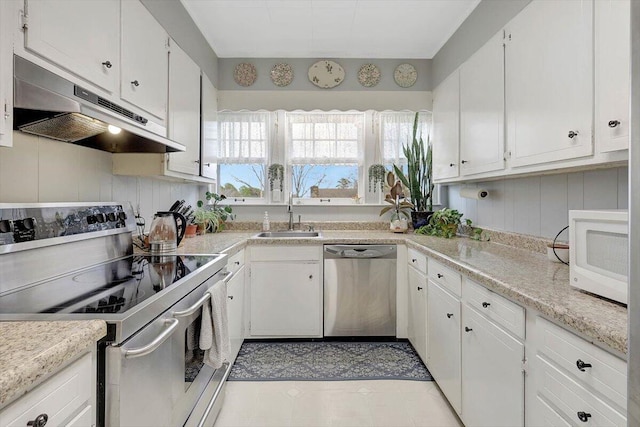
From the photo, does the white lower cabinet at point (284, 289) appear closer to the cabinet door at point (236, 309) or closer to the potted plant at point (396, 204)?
the cabinet door at point (236, 309)

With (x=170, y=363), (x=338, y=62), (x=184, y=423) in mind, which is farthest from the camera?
(x=338, y=62)

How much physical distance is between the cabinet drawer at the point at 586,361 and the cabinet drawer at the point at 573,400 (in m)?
0.03

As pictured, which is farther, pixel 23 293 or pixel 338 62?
pixel 338 62

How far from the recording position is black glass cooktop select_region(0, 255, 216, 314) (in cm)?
97

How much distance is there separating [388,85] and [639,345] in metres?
3.27

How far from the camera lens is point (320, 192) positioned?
11.6 feet

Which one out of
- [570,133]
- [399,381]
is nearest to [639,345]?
[570,133]

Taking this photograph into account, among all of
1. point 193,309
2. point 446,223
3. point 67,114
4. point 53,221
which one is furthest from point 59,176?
point 446,223

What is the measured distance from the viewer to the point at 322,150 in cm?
353

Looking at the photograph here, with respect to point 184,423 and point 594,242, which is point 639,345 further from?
point 184,423

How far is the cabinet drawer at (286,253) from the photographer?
279 cm

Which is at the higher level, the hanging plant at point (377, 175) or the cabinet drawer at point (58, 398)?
the hanging plant at point (377, 175)

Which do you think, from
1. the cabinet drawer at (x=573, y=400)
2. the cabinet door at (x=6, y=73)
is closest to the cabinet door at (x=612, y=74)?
the cabinet drawer at (x=573, y=400)

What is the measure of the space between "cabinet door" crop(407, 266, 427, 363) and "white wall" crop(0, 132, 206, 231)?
1936 mm
